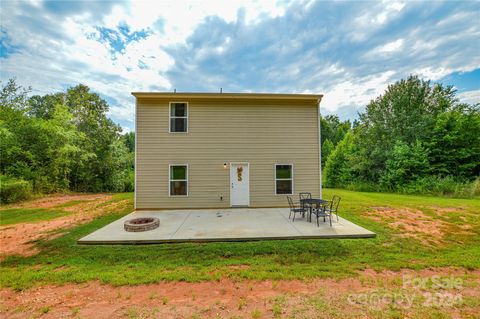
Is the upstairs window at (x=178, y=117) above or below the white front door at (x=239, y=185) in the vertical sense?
above

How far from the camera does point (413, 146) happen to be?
13.9 m

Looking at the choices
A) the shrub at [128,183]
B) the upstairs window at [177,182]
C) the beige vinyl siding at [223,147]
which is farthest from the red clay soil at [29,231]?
the shrub at [128,183]

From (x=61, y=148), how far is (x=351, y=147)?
2373cm

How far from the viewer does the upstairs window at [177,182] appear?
808 centimetres

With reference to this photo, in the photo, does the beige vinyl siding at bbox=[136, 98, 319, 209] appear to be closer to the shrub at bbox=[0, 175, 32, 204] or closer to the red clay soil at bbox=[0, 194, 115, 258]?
the red clay soil at bbox=[0, 194, 115, 258]

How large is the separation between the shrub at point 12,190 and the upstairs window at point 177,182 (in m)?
8.78

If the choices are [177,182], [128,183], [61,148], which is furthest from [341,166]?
[61,148]

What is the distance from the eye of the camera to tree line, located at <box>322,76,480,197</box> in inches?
506

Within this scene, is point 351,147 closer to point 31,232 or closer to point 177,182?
point 177,182

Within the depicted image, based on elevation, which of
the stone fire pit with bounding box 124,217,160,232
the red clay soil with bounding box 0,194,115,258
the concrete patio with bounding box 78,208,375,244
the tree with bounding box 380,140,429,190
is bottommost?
the red clay soil with bounding box 0,194,115,258

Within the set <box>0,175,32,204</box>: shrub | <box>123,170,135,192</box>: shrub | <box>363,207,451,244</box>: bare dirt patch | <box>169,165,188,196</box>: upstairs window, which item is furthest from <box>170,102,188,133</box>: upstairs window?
<box>123,170,135,192</box>: shrub

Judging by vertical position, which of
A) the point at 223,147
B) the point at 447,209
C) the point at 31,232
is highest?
the point at 223,147

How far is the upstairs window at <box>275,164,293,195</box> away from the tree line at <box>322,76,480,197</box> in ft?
32.9

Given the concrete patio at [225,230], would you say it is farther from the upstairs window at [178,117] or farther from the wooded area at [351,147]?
the wooded area at [351,147]
